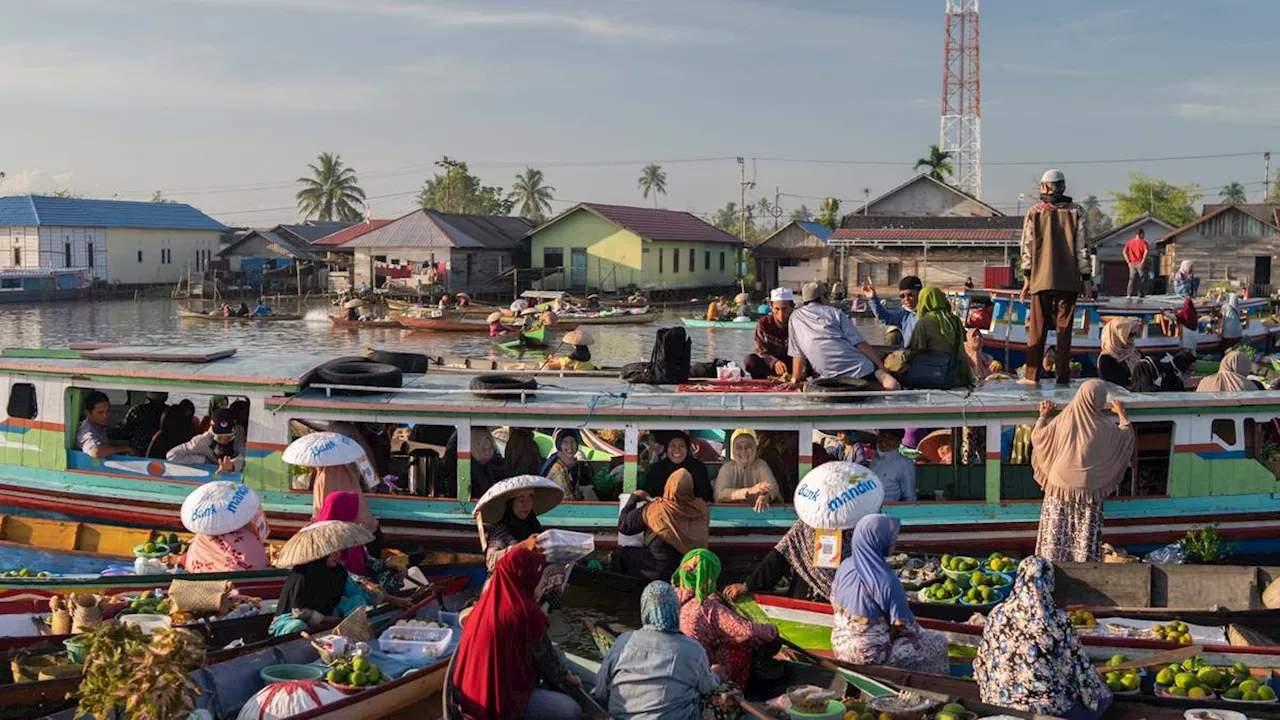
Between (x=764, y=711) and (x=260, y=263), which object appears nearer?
(x=764, y=711)

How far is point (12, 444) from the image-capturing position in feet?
38.2

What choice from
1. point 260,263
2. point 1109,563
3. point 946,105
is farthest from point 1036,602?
point 946,105

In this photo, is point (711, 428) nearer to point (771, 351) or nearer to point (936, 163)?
point (771, 351)

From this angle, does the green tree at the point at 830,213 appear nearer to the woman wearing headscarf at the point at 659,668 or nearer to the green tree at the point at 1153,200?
the green tree at the point at 1153,200

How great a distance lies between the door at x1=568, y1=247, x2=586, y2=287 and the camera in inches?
2031

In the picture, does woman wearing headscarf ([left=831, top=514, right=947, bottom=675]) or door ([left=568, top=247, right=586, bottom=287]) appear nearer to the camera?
woman wearing headscarf ([left=831, top=514, right=947, bottom=675])

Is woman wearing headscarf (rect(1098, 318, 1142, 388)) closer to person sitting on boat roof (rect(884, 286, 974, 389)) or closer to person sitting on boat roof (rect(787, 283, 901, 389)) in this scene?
person sitting on boat roof (rect(884, 286, 974, 389))

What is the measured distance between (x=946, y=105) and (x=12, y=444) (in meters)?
58.7

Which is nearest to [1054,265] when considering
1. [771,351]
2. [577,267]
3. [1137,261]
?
[771,351]

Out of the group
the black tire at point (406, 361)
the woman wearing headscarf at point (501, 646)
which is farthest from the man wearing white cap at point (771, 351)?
the woman wearing headscarf at point (501, 646)

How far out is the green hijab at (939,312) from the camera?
1064 centimetres

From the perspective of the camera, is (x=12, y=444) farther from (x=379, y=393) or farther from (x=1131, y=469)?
(x=1131, y=469)

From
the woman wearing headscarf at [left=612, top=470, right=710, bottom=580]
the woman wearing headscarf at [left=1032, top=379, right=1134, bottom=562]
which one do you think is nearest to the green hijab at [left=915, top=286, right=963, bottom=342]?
the woman wearing headscarf at [left=1032, top=379, right=1134, bottom=562]

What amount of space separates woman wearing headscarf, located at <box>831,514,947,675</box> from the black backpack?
454cm
